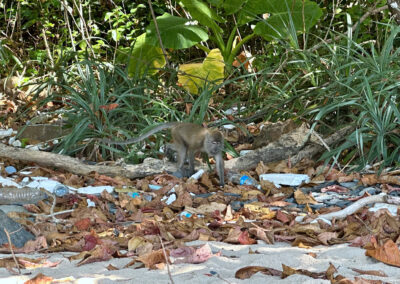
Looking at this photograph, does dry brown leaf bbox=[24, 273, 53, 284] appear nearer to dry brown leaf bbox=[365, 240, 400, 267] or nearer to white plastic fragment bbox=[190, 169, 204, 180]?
dry brown leaf bbox=[365, 240, 400, 267]

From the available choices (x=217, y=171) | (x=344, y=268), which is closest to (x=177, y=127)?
(x=217, y=171)

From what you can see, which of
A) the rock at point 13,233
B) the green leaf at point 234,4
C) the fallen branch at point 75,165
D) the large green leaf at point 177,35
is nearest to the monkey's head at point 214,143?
the fallen branch at point 75,165

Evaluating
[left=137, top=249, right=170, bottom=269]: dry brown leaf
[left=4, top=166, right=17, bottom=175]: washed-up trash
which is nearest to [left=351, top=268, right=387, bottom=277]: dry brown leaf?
[left=137, top=249, right=170, bottom=269]: dry brown leaf

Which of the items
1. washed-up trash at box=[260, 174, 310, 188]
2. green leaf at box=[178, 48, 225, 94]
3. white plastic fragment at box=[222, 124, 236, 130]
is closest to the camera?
washed-up trash at box=[260, 174, 310, 188]

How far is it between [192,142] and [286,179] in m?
0.93

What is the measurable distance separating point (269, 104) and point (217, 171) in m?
1.53

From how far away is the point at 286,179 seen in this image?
5.78 m

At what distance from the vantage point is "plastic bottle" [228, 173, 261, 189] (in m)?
5.85

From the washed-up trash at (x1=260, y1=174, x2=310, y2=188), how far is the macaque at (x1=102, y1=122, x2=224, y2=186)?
1.44 feet

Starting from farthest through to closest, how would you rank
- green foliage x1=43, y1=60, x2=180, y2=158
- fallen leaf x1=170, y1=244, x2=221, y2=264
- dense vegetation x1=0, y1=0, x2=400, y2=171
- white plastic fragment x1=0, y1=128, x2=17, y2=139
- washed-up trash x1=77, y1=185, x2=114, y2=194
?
white plastic fragment x1=0, y1=128, x2=17, y2=139, green foliage x1=43, y1=60, x2=180, y2=158, dense vegetation x1=0, y1=0, x2=400, y2=171, washed-up trash x1=77, y1=185, x2=114, y2=194, fallen leaf x1=170, y1=244, x2=221, y2=264

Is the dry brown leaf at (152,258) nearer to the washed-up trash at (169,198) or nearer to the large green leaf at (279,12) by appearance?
the washed-up trash at (169,198)

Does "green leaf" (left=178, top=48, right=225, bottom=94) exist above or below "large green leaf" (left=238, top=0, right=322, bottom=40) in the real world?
below

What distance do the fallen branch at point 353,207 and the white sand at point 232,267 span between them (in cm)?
61

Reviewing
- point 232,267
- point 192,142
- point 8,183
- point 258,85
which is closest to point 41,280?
point 232,267
